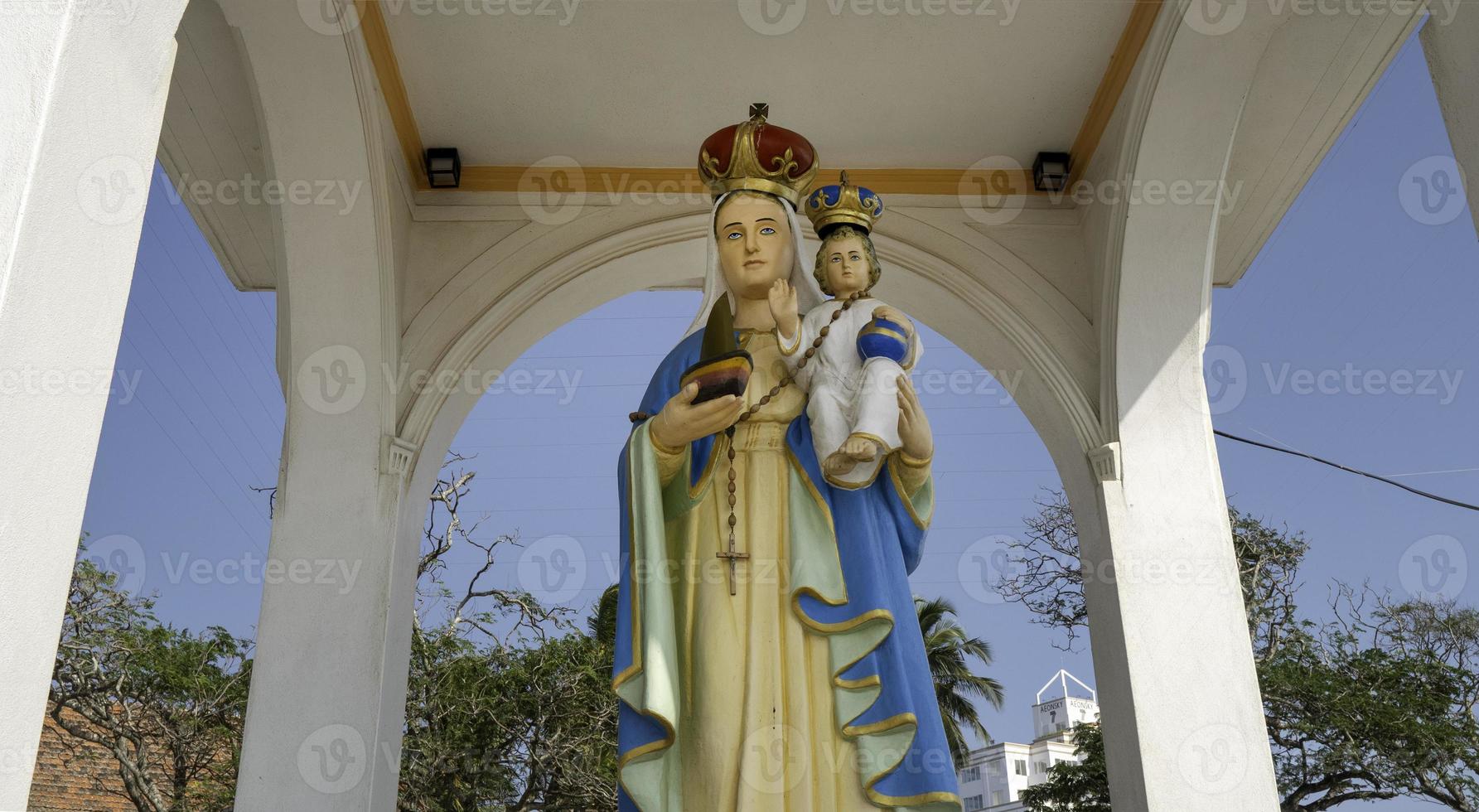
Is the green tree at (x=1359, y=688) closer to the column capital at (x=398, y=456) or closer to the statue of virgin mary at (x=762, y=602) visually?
the column capital at (x=398, y=456)

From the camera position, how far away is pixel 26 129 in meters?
2.03

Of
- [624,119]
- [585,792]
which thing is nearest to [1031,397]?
[624,119]

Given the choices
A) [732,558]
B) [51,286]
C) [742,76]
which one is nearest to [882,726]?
[732,558]

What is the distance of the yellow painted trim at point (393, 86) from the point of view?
512 cm

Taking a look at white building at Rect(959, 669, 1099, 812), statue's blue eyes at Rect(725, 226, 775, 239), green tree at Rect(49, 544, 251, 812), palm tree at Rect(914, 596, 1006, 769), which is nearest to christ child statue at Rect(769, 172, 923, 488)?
statue's blue eyes at Rect(725, 226, 775, 239)

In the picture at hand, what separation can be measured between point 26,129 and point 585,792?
10992mm

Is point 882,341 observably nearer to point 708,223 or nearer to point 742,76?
point 708,223

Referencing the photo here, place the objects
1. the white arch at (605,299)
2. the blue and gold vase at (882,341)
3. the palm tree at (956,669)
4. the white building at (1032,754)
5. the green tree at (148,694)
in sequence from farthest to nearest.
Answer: the palm tree at (956,669), the white building at (1032,754), the green tree at (148,694), the white arch at (605,299), the blue and gold vase at (882,341)

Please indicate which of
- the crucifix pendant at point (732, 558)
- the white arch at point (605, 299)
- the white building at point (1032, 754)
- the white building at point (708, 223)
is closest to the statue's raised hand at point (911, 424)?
the crucifix pendant at point (732, 558)

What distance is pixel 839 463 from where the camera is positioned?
2.67m

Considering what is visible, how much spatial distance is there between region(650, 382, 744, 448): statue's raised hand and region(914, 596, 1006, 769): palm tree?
14.5 m

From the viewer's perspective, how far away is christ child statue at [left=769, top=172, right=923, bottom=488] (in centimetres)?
267

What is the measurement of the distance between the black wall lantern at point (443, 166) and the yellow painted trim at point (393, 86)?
0.04m

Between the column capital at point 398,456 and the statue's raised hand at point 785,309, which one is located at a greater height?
the column capital at point 398,456
